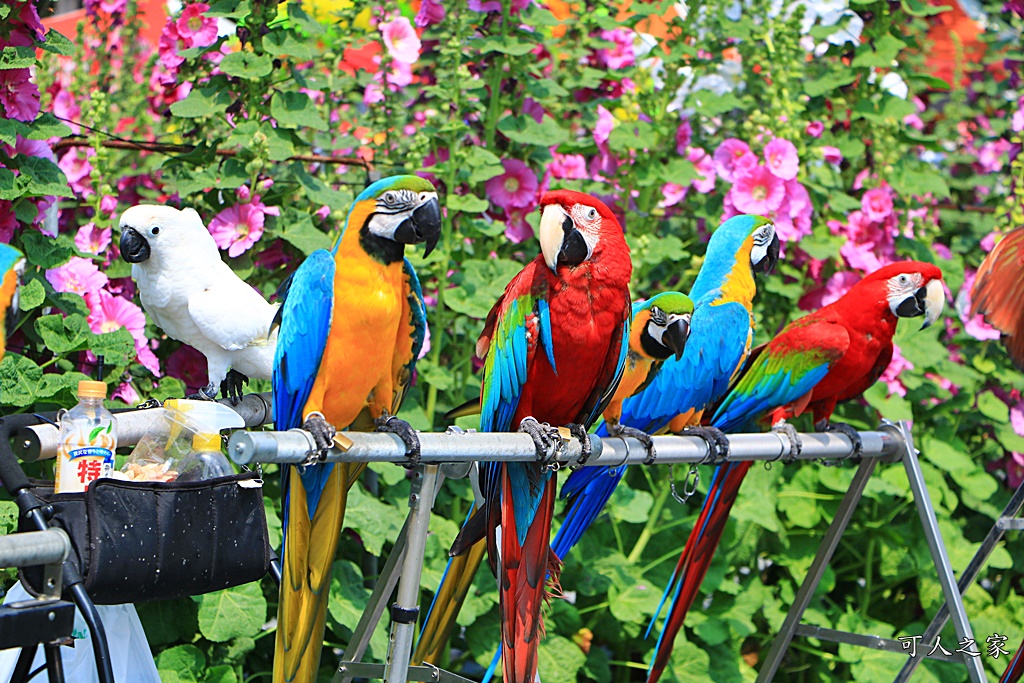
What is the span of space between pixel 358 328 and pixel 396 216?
0.19m

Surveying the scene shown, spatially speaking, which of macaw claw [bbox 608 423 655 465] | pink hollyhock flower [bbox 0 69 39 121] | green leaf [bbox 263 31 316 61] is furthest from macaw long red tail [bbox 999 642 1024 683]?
pink hollyhock flower [bbox 0 69 39 121]

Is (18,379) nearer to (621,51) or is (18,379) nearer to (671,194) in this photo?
(671,194)

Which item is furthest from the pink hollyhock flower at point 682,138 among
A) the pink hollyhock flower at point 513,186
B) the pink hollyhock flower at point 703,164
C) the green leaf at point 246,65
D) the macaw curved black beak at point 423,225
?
the macaw curved black beak at point 423,225

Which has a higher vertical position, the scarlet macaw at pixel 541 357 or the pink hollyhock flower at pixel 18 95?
the pink hollyhock flower at pixel 18 95

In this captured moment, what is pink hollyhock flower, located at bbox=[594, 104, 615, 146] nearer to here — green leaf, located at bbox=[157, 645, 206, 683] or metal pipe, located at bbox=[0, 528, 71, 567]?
green leaf, located at bbox=[157, 645, 206, 683]

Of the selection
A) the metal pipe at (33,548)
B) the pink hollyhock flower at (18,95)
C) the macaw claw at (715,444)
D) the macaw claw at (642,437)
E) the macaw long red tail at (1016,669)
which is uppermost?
the pink hollyhock flower at (18,95)

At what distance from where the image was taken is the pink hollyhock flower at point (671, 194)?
2.83m

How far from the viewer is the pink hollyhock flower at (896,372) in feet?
9.39

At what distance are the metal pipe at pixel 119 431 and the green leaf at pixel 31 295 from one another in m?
0.37

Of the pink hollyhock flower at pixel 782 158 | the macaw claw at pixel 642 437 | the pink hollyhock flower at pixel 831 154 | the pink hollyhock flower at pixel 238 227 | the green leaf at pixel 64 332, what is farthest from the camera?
the pink hollyhock flower at pixel 831 154

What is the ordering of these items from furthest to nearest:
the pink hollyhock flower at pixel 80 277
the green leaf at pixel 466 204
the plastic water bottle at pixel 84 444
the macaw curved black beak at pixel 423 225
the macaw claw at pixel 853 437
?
the green leaf at pixel 466 204 < the macaw claw at pixel 853 437 < the pink hollyhock flower at pixel 80 277 < the macaw curved black beak at pixel 423 225 < the plastic water bottle at pixel 84 444

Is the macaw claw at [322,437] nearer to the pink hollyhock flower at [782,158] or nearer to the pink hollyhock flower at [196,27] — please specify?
the pink hollyhock flower at [196,27]

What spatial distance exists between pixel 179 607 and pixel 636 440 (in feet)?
3.60

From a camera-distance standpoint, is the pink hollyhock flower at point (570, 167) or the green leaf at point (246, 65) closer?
the green leaf at point (246, 65)
